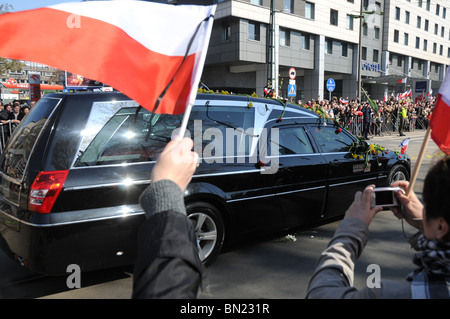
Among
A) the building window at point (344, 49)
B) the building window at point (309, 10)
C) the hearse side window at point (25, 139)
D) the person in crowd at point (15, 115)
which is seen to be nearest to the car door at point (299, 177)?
the hearse side window at point (25, 139)

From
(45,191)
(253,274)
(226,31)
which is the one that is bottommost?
(253,274)

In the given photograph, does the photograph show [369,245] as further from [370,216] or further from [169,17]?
[169,17]

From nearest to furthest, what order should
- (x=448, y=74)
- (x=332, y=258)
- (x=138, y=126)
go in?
(x=332, y=258)
(x=448, y=74)
(x=138, y=126)

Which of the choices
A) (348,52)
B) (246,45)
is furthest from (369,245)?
(348,52)

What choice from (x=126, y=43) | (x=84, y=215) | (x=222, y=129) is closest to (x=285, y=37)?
(x=222, y=129)

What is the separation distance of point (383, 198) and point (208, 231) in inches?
96.5

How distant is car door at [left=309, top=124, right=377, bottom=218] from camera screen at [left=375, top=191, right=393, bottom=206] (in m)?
3.21

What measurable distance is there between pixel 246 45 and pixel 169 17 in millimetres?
30521

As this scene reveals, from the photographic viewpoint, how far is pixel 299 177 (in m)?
4.66

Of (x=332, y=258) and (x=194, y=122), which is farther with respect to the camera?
(x=194, y=122)

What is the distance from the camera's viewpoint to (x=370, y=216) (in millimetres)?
1542

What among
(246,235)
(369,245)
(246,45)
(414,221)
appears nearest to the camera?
(414,221)

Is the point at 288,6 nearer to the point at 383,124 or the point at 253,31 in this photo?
the point at 253,31

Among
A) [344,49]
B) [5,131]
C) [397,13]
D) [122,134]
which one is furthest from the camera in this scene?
[397,13]
